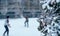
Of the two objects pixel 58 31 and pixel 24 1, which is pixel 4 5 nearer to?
pixel 24 1

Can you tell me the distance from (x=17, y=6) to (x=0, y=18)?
13.4 ft

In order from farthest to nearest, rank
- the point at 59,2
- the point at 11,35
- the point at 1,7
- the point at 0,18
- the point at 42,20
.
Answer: the point at 1,7
the point at 0,18
the point at 11,35
the point at 42,20
the point at 59,2

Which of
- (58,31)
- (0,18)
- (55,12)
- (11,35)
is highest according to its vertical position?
(55,12)

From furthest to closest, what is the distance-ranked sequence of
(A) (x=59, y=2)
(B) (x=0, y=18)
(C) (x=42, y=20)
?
(B) (x=0, y=18)
(C) (x=42, y=20)
(A) (x=59, y=2)

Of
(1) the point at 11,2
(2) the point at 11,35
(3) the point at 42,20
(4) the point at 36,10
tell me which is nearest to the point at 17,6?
(1) the point at 11,2

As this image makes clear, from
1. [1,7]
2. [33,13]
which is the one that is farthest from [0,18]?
[33,13]

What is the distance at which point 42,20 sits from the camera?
512cm

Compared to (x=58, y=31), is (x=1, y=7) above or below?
below

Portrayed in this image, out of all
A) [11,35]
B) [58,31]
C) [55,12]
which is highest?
[55,12]

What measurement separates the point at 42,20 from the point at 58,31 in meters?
0.89

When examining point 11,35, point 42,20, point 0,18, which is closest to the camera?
point 42,20

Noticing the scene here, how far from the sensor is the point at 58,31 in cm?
432

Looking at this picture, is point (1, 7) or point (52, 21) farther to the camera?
point (1, 7)

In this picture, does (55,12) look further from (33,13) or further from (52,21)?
(33,13)
